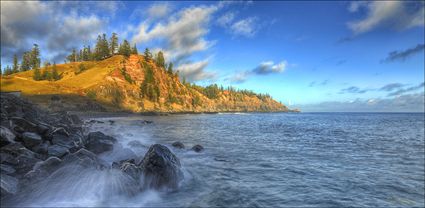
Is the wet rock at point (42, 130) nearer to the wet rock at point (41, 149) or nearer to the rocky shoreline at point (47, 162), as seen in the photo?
the rocky shoreline at point (47, 162)

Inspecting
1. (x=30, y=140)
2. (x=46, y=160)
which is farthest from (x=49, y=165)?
(x=30, y=140)

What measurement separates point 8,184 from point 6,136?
5409 mm

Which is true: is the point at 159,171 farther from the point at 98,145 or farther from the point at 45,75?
the point at 45,75

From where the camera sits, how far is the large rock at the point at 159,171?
47.9ft

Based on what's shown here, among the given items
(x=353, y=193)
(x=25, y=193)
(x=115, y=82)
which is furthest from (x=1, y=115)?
(x=115, y=82)

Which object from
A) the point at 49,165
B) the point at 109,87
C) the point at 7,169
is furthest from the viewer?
the point at 109,87

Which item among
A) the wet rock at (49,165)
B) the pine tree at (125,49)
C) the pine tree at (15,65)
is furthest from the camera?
the pine tree at (125,49)

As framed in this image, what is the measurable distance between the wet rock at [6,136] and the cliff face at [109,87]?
92.2 meters

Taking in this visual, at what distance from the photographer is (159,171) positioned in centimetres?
1502

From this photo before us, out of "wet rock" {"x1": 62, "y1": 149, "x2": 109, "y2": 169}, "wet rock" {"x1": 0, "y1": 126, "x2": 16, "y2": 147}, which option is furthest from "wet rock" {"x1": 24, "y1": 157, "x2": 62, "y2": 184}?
"wet rock" {"x1": 0, "y1": 126, "x2": 16, "y2": 147}

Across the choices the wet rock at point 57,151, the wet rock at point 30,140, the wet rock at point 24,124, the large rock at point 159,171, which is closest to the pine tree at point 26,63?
the wet rock at point 24,124

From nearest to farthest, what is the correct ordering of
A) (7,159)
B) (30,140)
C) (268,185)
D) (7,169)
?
(7,169), (7,159), (268,185), (30,140)

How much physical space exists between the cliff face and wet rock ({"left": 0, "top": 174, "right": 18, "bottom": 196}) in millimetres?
97550

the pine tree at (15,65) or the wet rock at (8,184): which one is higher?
the pine tree at (15,65)
